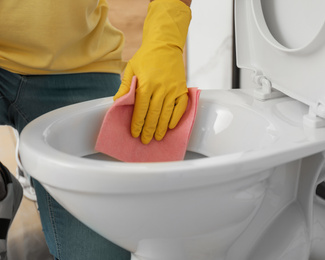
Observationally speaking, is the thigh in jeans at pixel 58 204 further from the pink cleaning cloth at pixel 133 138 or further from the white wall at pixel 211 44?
the white wall at pixel 211 44

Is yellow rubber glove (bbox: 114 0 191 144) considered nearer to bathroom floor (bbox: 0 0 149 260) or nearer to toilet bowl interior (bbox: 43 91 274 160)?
toilet bowl interior (bbox: 43 91 274 160)

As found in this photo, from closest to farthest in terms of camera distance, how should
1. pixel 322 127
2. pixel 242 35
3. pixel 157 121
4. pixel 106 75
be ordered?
pixel 322 127 < pixel 157 121 < pixel 242 35 < pixel 106 75

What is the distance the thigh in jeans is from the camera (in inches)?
35.8

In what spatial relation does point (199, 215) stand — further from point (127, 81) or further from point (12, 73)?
point (12, 73)

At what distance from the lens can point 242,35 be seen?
861 mm

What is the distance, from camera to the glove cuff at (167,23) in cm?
82

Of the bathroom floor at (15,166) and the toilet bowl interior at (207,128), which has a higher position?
the toilet bowl interior at (207,128)

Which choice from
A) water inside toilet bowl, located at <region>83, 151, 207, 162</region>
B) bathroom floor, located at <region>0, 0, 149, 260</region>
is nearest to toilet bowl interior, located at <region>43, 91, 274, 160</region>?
water inside toilet bowl, located at <region>83, 151, 207, 162</region>

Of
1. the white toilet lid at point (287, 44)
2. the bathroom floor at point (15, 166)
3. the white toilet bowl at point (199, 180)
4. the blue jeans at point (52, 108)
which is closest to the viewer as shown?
the white toilet bowl at point (199, 180)

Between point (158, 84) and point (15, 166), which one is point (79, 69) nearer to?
point (158, 84)

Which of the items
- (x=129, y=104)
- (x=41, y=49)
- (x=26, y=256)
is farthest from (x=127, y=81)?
(x=26, y=256)

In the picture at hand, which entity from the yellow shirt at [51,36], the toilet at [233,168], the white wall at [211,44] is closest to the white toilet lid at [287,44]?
the toilet at [233,168]

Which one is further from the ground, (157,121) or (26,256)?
(157,121)

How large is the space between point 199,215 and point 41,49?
1.67ft
